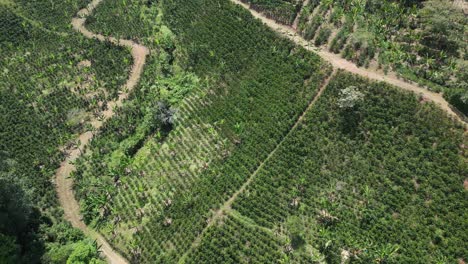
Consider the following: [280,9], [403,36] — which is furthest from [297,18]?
[403,36]

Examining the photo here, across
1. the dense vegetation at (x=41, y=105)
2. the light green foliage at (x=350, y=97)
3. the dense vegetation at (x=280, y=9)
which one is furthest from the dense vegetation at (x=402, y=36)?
the dense vegetation at (x=41, y=105)

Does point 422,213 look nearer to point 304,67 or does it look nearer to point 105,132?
point 304,67

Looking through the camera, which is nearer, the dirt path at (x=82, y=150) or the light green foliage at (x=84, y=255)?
the light green foliage at (x=84, y=255)

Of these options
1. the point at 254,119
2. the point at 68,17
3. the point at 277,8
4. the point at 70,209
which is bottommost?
the point at 70,209

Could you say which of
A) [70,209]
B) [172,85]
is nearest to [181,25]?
[172,85]

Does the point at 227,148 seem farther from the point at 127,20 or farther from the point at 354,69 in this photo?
the point at 127,20

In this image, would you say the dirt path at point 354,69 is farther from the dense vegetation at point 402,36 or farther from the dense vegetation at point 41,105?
the dense vegetation at point 41,105

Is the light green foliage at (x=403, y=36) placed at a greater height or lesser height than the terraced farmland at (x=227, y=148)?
greater
